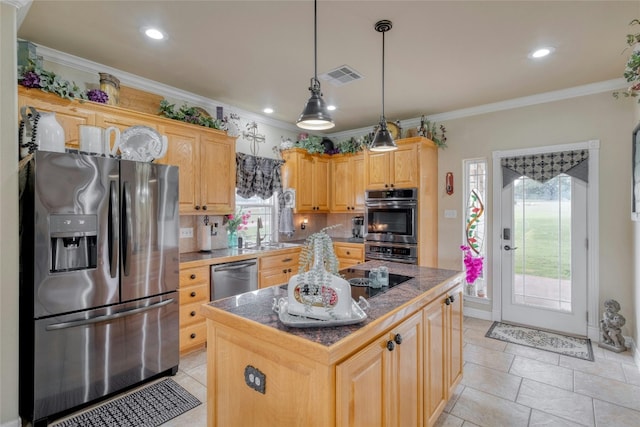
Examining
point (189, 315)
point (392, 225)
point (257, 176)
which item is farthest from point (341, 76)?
point (189, 315)

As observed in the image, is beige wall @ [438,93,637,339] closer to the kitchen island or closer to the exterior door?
the exterior door

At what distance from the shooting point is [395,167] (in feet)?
14.6

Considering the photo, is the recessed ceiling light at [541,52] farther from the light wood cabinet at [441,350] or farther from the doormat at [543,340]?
the doormat at [543,340]

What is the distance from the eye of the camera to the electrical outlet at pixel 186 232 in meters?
3.70

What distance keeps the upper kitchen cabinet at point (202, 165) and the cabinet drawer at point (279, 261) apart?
76 centimetres

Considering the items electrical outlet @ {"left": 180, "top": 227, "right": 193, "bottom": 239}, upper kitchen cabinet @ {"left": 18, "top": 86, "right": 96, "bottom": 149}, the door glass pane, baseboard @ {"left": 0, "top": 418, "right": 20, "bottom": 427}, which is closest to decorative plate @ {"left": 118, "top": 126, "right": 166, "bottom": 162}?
upper kitchen cabinet @ {"left": 18, "top": 86, "right": 96, "bottom": 149}

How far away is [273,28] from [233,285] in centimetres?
255

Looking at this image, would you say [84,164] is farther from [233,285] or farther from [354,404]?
[354,404]

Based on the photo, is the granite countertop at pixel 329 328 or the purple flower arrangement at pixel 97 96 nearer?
the granite countertop at pixel 329 328

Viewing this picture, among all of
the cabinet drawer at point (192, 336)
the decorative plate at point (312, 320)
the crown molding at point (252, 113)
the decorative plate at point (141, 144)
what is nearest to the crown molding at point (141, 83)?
the crown molding at point (252, 113)

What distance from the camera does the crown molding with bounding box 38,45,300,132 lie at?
280 cm

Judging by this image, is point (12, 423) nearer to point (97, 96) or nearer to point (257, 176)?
point (97, 96)

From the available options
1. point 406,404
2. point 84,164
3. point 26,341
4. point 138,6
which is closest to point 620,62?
point 406,404

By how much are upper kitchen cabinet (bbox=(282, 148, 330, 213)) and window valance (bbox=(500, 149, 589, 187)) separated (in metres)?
2.61
